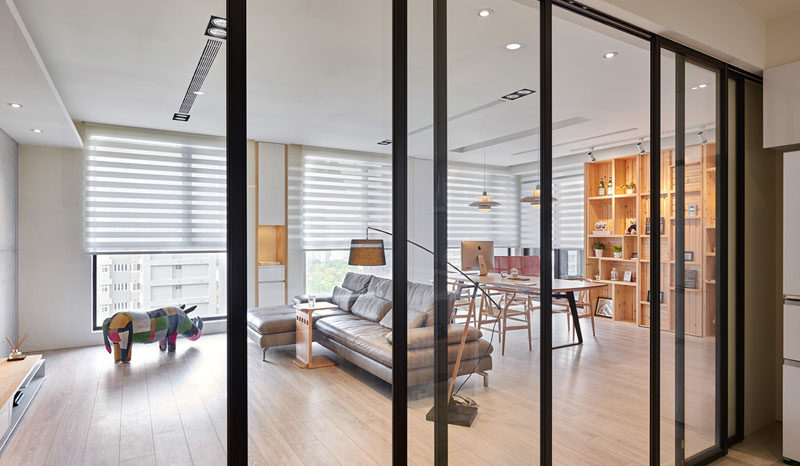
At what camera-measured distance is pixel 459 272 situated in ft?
5.93

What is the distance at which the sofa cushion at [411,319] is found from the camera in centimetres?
161

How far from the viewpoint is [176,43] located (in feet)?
3.84

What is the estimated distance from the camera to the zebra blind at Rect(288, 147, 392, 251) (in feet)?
4.66

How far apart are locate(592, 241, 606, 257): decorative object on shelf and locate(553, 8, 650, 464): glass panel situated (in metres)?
0.01

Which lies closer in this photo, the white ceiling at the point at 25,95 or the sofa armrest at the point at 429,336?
the white ceiling at the point at 25,95

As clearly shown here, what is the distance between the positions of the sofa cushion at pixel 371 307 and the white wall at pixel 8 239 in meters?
0.87

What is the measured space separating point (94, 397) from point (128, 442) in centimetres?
14

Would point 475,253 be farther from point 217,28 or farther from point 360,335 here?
point 217,28

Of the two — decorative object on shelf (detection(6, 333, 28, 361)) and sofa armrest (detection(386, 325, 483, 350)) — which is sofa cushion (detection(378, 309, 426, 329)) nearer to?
sofa armrest (detection(386, 325, 483, 350))

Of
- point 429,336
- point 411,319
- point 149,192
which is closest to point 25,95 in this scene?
point 149,192

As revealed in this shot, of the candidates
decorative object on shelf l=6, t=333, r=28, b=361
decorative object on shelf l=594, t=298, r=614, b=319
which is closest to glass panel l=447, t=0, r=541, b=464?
decorative object on shelf l=594, t=298, r=614, b=319

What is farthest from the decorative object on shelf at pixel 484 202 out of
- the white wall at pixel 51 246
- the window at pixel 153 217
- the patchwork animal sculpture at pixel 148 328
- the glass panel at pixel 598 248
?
the white wall at pixel 51 246

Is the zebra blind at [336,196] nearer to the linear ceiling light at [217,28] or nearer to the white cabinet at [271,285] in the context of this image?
the white cabinet at [271,285]

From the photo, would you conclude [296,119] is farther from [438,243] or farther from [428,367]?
[428,367]
